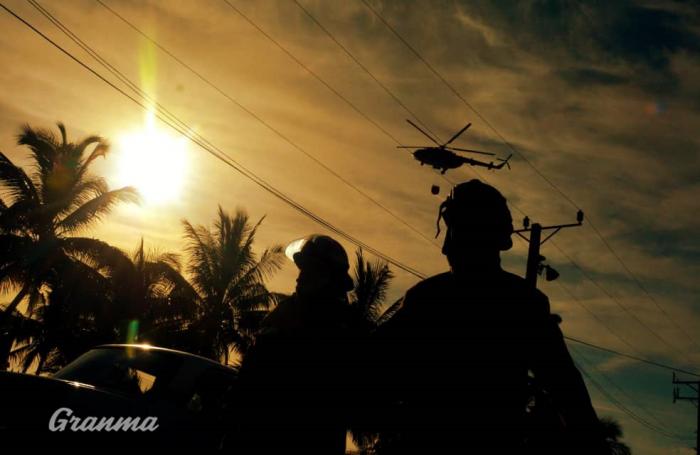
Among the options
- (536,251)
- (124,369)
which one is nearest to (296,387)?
(124,369)

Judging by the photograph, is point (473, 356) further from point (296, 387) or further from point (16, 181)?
point (16, 181)

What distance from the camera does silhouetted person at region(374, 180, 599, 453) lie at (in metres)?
1.16

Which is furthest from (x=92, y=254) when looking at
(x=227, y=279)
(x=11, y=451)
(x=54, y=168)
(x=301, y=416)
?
(x=301, y=416)

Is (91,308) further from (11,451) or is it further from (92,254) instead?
(11,451)

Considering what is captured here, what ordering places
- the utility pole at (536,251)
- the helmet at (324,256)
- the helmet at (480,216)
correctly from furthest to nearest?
the utility pole at (536,251) → the helmet at (324,256) → the helmet at (480,216)

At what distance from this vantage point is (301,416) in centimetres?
201

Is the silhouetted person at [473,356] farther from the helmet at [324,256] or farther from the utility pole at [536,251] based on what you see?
the utility pole at [536,251]

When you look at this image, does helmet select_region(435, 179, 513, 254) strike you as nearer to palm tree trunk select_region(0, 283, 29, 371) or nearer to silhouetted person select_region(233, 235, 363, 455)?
silhouetted person select_region(233, 235, 363, 455)

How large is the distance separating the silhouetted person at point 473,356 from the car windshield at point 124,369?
14.0ft

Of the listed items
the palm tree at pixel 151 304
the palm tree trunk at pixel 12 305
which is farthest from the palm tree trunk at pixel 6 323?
the palm tree at pixel 151 304

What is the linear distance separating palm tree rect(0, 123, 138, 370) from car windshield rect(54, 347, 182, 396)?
14.4 metres

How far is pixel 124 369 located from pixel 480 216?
466cm

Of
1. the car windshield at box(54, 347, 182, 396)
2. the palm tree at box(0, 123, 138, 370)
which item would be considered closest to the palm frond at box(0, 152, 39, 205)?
the palm tree at box(0, 123, 138, 370)

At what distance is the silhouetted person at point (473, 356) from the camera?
1.16 metres
